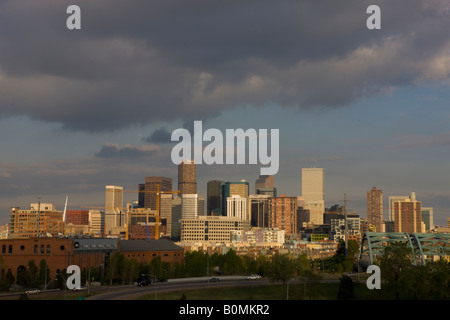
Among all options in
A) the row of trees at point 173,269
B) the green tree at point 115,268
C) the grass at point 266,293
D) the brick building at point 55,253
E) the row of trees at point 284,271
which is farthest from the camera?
the brick building at point 55,253

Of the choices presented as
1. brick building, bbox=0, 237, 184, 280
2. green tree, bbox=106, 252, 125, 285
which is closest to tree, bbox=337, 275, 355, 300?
green tree, bbox=106, 252, 125, 285

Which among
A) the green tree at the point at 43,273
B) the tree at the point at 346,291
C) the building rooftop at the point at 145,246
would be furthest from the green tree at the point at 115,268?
the tree at the point at 346,291

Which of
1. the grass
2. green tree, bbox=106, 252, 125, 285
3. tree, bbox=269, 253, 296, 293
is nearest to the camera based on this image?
the grass

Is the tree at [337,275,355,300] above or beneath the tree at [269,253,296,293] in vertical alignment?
beneath

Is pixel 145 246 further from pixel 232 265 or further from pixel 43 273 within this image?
pixel 43 273

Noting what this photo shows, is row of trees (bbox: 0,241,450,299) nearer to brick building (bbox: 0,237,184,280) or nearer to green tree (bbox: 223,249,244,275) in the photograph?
green tree (bbox: 223,249,244,275)

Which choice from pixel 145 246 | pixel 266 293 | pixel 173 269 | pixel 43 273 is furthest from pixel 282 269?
pixel 145 246

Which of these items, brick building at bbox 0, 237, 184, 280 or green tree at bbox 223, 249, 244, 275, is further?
green tree at bbox 223, 249, 244, 275

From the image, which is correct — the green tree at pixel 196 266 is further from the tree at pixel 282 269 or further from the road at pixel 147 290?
the tree at pixel 282 269

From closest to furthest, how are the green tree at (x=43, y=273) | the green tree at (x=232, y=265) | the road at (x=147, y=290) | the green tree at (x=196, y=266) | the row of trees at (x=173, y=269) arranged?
the road at (x=147, y=290) < the row of trees at (x=173, y=269) < the green tree at (x=43, y=273) < the green tree at (x=196, y=266) < the green tree at (x=232, y=265)

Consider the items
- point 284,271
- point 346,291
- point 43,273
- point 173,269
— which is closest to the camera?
point 346,291
